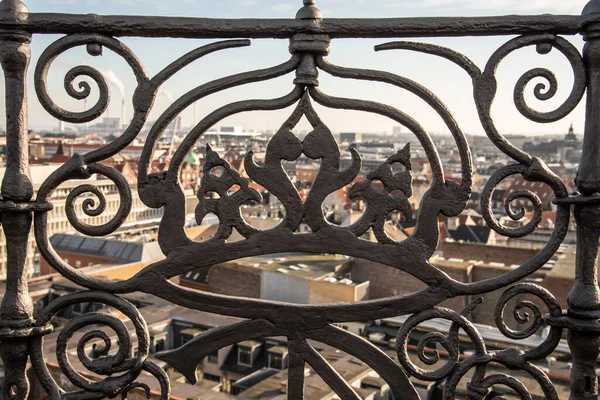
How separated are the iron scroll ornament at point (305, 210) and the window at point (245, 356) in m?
21.7

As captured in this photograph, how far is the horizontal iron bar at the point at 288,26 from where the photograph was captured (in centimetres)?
238

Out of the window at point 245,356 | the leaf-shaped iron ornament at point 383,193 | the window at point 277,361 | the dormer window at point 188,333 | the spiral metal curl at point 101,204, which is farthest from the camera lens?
the dormer window at point 188,333

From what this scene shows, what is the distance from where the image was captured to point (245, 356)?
78.1 feet

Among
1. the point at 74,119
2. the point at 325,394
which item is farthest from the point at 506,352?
the point at 325,394

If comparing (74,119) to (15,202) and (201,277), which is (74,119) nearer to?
(15,202)

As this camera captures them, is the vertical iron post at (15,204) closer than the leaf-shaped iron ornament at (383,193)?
No

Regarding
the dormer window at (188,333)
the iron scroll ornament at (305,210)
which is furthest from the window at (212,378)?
the iron scroll ornament at (305,210)

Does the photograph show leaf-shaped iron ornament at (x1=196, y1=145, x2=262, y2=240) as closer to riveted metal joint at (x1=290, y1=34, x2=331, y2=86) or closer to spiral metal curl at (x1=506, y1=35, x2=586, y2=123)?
riveted metal joint at (x1=290, y1=34, x2=331, y2=86)

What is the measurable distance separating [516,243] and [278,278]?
70.0 feet

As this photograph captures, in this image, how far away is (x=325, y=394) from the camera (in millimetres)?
15664

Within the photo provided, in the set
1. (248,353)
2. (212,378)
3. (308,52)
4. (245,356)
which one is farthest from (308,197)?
(212,378)

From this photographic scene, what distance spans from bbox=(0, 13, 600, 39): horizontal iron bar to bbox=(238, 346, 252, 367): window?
22.0m

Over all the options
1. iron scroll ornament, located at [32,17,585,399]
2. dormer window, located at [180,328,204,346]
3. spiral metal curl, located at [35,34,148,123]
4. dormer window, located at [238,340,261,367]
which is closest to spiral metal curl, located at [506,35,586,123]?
iron scroll ornament, located at [32,17,585,399]

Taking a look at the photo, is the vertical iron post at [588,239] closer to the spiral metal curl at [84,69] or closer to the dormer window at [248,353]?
the spiral metal curl at [84,69]
